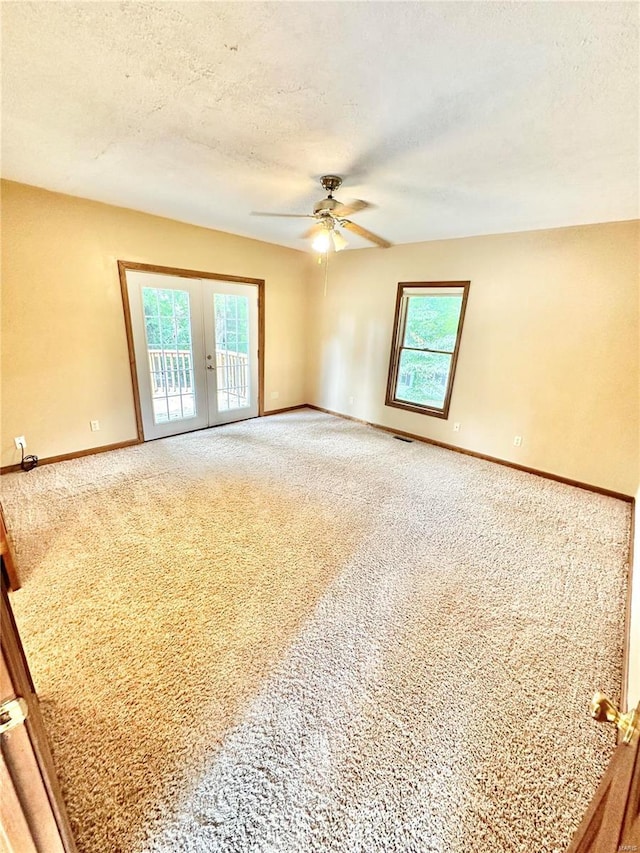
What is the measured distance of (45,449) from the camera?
11.1 ft

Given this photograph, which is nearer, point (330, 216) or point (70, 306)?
point (330, 216)

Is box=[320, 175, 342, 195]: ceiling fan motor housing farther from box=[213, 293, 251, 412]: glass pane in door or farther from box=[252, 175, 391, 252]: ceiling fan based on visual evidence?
box=[213, 293, 251, 412]: glass pane in door

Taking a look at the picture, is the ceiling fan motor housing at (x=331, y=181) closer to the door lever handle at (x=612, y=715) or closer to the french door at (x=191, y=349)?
the french door at (x=191, y=349)

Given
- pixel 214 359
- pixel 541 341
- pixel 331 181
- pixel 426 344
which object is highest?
pixel 331 181

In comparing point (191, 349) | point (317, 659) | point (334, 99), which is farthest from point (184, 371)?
point (317, 659)

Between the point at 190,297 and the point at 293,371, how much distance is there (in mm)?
2012

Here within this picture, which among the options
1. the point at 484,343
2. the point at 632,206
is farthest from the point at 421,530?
the point at 632,206

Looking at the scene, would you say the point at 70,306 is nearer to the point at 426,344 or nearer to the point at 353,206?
the point at 353,206

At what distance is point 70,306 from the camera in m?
3.26

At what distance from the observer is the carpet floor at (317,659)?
44.2 inches

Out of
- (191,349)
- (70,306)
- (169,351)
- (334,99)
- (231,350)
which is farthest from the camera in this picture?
(231,350)

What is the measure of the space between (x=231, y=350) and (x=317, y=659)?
3958 millimetres

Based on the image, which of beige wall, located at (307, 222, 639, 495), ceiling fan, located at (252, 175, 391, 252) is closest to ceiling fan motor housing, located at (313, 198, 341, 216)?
ceiling fan, located at (252, 175, 391, 252)

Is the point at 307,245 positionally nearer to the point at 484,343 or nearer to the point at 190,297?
the point at 190,297
